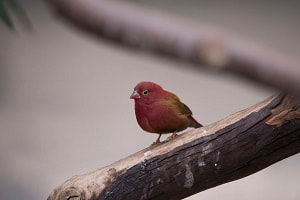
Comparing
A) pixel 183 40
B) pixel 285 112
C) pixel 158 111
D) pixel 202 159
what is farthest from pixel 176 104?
pixel 183 40

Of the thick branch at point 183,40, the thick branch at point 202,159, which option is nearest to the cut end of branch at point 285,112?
the thick branch at point 202,159

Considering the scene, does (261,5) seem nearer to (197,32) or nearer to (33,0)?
(33,0)

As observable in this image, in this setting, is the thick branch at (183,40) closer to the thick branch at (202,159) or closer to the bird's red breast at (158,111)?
the thick branch at (202,159)

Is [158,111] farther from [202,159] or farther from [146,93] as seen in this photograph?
[202,159]

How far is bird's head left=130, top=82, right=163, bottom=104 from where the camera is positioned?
1.76 metres

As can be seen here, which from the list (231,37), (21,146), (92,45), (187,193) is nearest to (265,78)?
(231,37)

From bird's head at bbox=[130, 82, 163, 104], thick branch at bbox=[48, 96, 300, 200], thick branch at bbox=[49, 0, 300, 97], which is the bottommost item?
thick branch at bbox=[49, 0, 300, 97]

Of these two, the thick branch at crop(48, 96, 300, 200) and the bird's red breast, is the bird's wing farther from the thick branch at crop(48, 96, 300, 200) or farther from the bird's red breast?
the thick branch at crop(48, 96, 300, 200)

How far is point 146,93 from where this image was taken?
1.77m

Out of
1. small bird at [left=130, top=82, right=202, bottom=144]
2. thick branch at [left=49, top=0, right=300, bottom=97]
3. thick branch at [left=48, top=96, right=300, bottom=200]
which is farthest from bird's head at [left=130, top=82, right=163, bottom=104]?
thick branch at [left=49, top=0, right=300, bottom=97]

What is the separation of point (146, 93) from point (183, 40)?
1464 millimetres

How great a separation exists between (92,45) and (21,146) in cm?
91

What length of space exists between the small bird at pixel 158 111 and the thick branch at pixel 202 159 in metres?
0.12

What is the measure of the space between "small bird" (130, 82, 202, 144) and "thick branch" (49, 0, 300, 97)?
4.56ft
